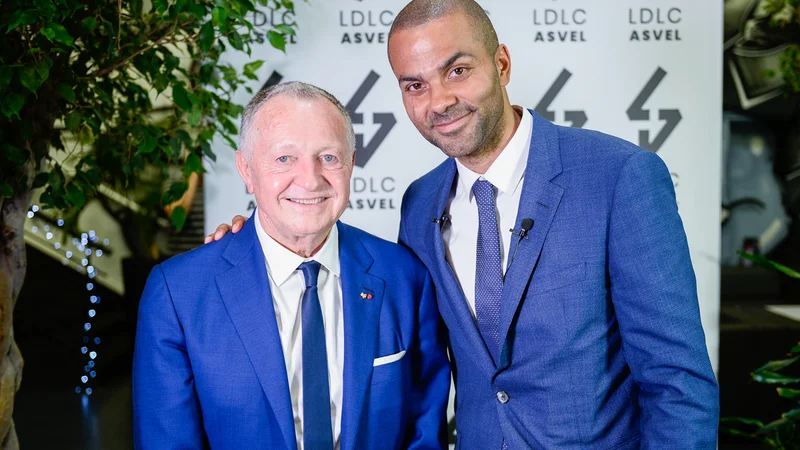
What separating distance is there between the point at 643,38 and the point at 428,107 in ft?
6.21

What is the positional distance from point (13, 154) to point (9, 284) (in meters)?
0.42

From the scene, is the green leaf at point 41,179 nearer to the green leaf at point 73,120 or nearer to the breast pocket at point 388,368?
the green leaf at point 73,120

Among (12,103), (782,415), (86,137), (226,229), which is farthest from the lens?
(782,415)

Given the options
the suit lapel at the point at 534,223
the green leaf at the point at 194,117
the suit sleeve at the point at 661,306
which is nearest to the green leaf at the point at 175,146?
the green leaf at the point at 194,117

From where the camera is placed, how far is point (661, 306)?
167 centimetres

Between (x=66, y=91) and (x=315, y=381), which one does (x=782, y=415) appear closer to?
(x=315, y=381)

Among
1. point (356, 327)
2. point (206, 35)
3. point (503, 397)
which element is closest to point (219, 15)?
point (206, 35)

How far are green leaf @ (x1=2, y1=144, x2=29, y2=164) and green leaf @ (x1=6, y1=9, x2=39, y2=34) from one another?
1.43 feet

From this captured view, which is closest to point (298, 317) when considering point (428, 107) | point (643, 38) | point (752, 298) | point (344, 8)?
point (428, 107)

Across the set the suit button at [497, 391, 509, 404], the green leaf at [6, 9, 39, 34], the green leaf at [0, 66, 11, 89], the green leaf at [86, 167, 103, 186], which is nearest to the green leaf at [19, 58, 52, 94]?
the green leaf at [0, 66, 11, 89]

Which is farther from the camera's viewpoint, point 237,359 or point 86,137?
point 86,137

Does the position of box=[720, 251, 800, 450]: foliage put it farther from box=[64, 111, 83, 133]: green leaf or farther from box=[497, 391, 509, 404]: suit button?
box=[64, 111, 83, 133]: green leaf

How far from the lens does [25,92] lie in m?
2.11

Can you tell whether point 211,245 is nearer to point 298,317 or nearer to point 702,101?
point 298,317
